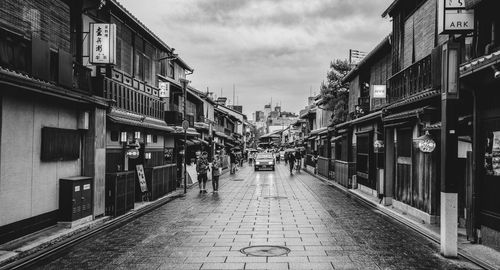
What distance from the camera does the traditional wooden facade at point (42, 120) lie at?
10477mm

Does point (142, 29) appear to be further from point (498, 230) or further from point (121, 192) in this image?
point (498, 230)

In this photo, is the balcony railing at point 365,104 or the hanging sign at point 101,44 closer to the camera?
the hanging sign at point 101,44

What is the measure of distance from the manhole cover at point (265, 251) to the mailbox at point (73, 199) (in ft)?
19.4

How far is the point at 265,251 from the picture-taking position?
9969mm

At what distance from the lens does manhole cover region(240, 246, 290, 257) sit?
9656mm

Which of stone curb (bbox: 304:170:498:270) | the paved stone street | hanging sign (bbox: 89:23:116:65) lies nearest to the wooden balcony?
stone curb (bbox: 304:170:498:270)

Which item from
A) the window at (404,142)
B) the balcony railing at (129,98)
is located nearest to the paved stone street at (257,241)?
the window at (404,142)

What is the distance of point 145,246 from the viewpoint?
10672mm

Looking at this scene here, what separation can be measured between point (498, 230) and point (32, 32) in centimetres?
1334

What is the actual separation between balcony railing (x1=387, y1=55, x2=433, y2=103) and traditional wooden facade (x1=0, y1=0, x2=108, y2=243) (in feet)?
37.2

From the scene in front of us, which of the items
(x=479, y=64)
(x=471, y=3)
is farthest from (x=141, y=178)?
(x=471, y=3)

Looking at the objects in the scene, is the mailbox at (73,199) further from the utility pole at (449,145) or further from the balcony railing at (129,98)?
the utility pole at (449,145)

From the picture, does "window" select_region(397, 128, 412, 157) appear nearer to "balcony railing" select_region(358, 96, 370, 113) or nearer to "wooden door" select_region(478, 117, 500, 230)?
"wooden door" select_region(478, 117, 500, 230)

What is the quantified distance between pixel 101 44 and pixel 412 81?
11.6 meters
